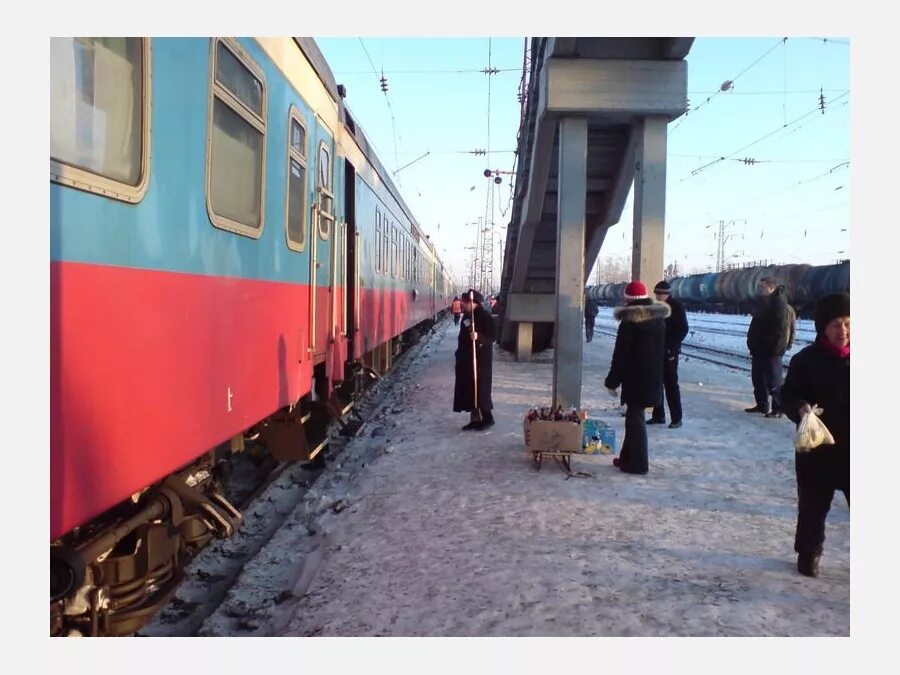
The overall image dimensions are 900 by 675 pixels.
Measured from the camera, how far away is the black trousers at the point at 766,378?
9.09 meters

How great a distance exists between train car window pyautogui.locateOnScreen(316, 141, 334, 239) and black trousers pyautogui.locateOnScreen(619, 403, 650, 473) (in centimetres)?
306

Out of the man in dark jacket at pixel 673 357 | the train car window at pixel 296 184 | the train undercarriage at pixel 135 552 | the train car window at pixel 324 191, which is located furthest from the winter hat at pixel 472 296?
the train undercarriage at pixel 135 552

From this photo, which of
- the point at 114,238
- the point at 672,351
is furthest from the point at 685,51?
the point at 114,238

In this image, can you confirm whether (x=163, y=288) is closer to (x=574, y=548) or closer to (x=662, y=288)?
(x=574, y=548)

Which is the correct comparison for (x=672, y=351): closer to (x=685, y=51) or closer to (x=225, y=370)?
(x=685, y=51)

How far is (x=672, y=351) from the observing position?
828 cm

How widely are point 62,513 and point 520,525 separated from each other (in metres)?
3.28

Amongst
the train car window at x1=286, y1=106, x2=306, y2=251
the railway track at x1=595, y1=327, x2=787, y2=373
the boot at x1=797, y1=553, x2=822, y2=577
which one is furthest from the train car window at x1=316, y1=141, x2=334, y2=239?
the railway track at x1=595, y1=327, x2=787, y2=373

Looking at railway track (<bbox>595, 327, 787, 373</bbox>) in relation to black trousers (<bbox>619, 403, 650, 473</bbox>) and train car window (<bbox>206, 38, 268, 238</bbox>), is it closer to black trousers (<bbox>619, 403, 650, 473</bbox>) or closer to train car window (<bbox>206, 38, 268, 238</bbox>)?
black trousers (<bbox>619, 403, 650, 473</bbox>)

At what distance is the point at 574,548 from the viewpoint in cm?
448

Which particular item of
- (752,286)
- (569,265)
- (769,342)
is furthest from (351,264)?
(752,286)

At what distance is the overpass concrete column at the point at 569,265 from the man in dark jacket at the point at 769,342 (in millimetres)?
2521

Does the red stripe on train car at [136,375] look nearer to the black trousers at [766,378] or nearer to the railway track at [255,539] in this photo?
the railway track at [255,539]

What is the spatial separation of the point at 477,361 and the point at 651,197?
9.06ft
